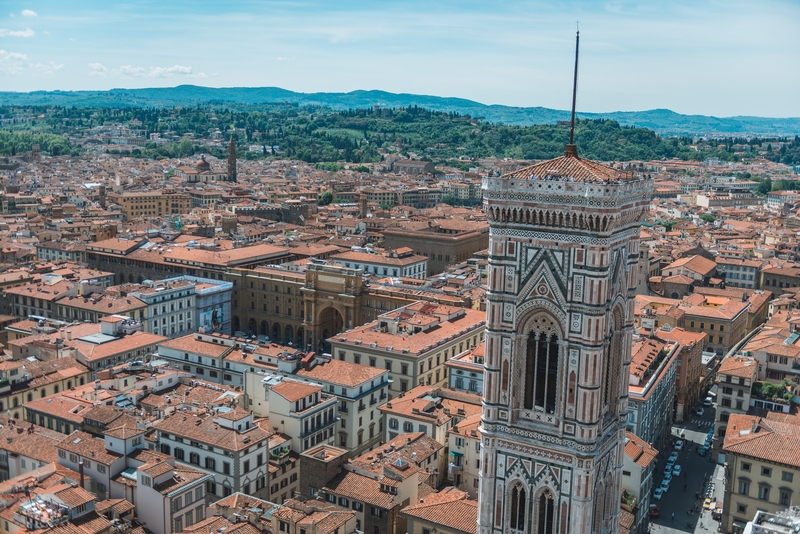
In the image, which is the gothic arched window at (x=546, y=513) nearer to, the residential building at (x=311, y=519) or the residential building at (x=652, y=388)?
the residential building at (x=311, y=519)

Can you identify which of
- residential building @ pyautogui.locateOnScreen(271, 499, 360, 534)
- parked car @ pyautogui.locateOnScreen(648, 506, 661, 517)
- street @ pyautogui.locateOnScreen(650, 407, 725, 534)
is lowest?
street @ pyautogui.locateOnScreen(650, 407, 725, 534)

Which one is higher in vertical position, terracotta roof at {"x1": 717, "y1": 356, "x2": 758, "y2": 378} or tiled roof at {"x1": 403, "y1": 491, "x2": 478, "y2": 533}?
terracotta roof at {"x1": 717, "y1": 356, "x2": 758, "y2": 378}

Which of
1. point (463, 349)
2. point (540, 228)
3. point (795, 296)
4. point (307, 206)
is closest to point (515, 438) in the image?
point (540, 228)

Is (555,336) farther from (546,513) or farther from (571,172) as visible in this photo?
Answer: (546,513)

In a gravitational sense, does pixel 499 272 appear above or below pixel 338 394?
above

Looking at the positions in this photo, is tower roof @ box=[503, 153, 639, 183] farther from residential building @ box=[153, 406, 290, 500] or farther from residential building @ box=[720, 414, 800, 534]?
residential building @ box=[720, 414, 800, 534]

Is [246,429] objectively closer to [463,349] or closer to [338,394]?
[338,394]

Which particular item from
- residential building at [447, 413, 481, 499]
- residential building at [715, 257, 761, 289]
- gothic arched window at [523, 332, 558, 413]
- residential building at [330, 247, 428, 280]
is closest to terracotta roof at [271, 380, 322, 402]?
residential building at [447, 413, 481, 499]
